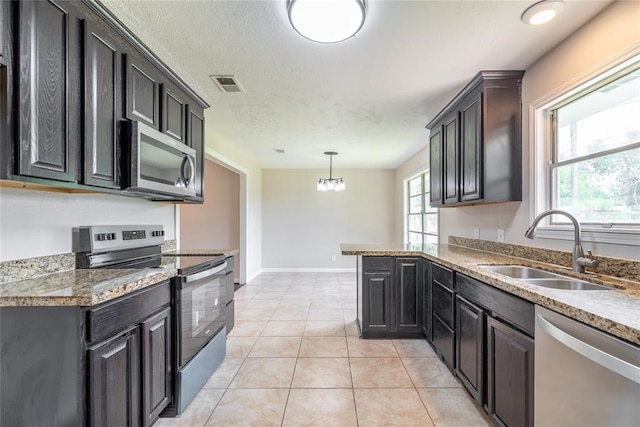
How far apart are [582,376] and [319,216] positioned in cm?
574

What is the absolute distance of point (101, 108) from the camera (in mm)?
1574

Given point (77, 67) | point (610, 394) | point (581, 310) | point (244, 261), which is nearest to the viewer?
point (610, 394)

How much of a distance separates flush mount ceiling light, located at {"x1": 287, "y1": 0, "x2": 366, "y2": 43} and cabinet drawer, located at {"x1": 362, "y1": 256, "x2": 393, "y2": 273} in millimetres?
1998

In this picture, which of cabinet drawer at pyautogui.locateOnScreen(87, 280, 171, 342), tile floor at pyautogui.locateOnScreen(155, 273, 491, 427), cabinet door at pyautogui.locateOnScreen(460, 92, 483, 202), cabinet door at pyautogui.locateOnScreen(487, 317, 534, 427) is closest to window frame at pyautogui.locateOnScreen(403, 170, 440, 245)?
cabinet door at pyautogui.locateOnScreen(460, 92, 483, 202)

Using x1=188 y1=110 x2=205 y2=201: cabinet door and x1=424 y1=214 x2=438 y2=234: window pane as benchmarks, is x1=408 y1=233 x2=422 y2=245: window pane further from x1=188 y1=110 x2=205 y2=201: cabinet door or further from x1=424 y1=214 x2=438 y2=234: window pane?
x1=188 y1=110 x2=205 y2=201: cabinet door

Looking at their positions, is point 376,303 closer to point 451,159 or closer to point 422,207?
point 451,159

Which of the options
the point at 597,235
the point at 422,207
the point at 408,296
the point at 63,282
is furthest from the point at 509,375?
the point at 422,207

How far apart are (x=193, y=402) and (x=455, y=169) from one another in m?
2.90

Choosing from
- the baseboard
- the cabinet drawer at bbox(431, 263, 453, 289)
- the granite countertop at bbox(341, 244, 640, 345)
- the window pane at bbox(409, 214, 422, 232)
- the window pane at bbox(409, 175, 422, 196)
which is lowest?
the baseboard

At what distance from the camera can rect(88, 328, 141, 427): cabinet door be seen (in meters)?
1.21

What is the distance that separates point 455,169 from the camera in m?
2.81

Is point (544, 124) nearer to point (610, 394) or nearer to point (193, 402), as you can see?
point (610, 394)

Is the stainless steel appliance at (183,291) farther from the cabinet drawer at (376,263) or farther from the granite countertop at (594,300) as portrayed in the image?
the granite countertop at (594,300)

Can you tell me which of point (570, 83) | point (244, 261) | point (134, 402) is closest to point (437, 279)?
point (570, 83)
